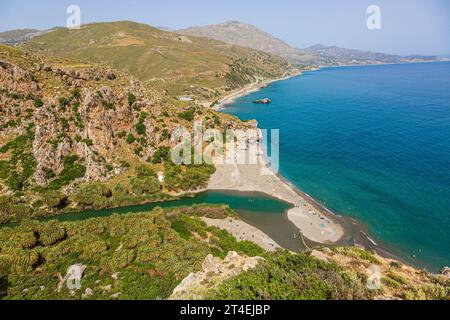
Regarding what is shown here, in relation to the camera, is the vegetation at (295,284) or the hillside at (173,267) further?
the hillside at (173,267)

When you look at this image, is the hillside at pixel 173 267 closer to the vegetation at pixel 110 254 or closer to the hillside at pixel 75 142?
the vegetation at pixel 110 254

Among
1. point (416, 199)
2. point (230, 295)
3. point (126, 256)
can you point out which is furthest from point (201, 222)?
point (416, 199)

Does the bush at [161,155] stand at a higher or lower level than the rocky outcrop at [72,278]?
higher

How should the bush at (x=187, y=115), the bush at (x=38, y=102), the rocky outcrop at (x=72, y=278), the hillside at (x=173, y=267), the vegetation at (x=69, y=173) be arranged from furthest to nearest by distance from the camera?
the bush at (x=187, y=115) → the bush at (x=38, y=102) → the vegetation at (x=69, y=173) → the rocky outcrop at (x=72, y=278) → the hillside at (x=173, y=267)

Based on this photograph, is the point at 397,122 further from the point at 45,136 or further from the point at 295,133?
the point at 45,136

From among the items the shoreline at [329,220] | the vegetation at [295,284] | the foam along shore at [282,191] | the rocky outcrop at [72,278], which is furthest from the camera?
the foam along shore at [282,191]

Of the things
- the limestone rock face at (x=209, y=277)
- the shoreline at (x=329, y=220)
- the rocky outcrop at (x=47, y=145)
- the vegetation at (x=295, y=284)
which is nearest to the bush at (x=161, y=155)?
the shoreline at (x=329, y=220)

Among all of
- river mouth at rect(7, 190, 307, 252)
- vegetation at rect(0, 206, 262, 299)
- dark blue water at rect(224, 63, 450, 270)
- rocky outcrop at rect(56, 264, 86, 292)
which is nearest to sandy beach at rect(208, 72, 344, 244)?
river mouth at rect(7, 190, 307, 252)
